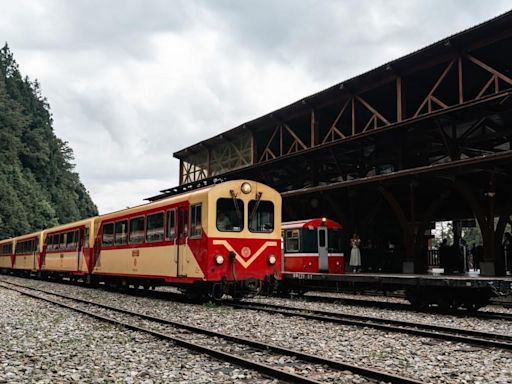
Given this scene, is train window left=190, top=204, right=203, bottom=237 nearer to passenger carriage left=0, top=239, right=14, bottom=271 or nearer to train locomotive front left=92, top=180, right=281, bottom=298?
train locomotive front left=92, top=180, right=281, bottom=298

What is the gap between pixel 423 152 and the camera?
68.5 feet

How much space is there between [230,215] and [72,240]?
11.6 metres

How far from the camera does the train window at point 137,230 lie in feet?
52.0

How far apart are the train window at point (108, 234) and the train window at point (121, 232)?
19.8 inches

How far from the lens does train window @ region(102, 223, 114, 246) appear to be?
18312 millimetres

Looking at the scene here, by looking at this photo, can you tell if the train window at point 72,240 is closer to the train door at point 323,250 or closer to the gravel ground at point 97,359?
the train door at point 323,250

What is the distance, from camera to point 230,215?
13.4 meters

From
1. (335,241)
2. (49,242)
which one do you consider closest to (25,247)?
(49,242)

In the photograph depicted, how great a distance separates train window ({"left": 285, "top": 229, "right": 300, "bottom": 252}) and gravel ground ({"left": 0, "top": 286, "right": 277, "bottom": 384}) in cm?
1026

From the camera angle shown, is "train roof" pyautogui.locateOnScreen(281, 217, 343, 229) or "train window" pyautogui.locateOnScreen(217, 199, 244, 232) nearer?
"train window" pyautogui.locateOnScreen(217, 199, 244, 232)

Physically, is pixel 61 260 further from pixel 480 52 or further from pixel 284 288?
pixel 480 52

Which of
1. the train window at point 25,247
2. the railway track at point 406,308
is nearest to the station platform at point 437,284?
the railway track at point 406,308

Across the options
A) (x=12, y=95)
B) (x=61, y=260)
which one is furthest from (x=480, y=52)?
(x=12, y=95)

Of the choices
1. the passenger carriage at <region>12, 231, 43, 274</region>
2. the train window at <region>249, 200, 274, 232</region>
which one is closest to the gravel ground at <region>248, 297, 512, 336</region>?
the train window at <region>249, 200, 274, 232</region>
